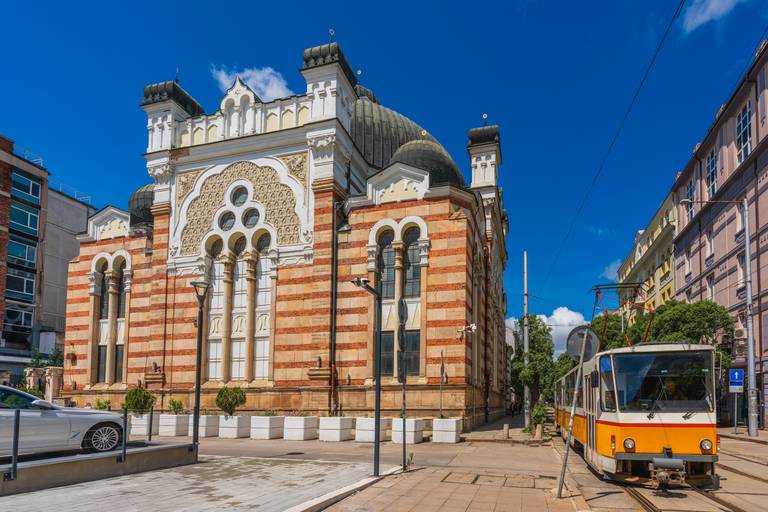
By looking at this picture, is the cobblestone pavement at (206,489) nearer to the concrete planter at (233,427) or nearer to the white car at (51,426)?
the white car at (51,426)

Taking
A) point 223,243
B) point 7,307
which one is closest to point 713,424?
point 223,243

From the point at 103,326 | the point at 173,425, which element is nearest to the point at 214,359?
the point at 173,425

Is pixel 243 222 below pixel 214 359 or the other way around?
the other way around

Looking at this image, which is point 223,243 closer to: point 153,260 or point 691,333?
point 153,260

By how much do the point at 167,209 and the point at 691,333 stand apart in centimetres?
2758

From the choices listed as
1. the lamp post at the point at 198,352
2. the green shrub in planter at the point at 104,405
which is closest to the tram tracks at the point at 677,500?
the lamp post at the point at 198,352

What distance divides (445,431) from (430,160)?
12.2 metres

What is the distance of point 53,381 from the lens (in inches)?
1288

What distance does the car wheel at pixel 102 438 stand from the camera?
12070mm

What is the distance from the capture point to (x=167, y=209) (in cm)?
3009

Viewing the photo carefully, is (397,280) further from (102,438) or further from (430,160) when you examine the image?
(102,438)

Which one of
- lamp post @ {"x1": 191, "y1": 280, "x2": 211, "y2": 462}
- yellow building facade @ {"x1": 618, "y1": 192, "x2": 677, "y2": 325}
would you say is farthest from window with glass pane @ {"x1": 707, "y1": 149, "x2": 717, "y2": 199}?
lamp post @ {"x1": 191, "y1": 280, "x2": 211, "y2": 462}

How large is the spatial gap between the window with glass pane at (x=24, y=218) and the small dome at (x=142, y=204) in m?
23.6

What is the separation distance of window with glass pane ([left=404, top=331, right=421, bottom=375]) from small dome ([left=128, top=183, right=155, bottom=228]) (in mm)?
15578
